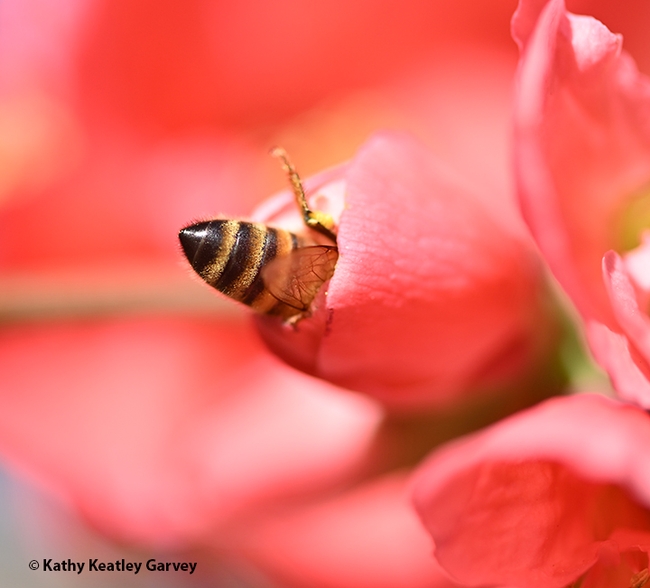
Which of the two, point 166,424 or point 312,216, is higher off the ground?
point 312,216

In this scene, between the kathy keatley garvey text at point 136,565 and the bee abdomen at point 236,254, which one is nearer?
the bee abdomen at point 236,254

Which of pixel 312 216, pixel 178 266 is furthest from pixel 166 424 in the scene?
pixel 312 216

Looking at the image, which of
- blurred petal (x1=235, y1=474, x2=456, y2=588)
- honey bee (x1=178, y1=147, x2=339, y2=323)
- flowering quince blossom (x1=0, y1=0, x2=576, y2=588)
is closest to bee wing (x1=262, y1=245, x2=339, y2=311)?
honey bee (x1=178, y1=147, x2=339, y2=323)

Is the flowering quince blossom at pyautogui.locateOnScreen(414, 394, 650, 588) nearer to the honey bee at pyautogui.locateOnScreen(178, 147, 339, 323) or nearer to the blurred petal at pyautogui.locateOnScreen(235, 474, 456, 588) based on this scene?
the honey bee at pyautogui.locateOnScreen(178, 147, 339, 323)

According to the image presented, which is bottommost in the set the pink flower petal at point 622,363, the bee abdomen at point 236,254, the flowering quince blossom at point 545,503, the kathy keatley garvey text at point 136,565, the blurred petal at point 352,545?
the blurred petal at point 352,545

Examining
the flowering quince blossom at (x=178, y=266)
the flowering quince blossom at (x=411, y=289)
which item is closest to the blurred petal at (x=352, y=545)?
the flowering quince blossom at (x=178, y=266)

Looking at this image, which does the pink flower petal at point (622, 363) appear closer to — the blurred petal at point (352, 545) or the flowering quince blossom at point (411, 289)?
the flowering quince blossom at point (411, 289)

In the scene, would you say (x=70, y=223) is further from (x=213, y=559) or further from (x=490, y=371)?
(x=490, y=371)

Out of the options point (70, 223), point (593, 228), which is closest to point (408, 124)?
point (70, 223)

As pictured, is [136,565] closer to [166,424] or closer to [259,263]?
[166,424]
